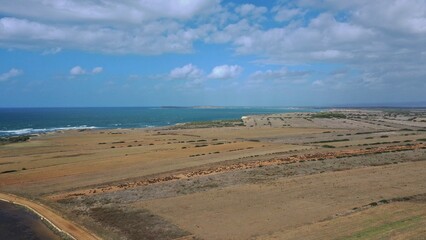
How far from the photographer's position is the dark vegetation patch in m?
23.6

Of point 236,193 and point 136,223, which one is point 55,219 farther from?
point 236,193

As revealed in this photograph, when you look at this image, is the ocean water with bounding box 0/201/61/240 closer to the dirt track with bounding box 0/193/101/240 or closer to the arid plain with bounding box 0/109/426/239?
the dirt track with bounding box 0/193/101/240

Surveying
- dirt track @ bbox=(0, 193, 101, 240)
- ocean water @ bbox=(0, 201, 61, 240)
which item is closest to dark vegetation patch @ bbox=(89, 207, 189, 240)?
dirt track @ bbox=(0, 193, 101, 240)

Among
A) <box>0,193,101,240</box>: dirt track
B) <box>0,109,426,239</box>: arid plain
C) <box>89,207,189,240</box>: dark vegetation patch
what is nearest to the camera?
<box>89,207,189,240</box>: dark vegetation patch

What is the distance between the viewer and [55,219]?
2731 cm

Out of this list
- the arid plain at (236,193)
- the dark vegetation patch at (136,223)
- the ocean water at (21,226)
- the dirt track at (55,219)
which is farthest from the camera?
the ocean water at (21,226)

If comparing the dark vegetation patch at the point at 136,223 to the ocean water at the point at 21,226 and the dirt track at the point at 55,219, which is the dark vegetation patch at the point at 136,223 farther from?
the ocean water at the point at 21,226

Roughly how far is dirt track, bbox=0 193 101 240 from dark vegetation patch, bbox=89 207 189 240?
158 centimetres

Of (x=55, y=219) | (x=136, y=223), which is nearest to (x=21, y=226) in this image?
(x=55, y=219)

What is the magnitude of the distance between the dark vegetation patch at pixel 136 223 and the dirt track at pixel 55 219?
158cm

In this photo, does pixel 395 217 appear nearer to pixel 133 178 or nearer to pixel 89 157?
pixel 133 178

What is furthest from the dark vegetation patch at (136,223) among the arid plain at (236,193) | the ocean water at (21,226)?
the ocean water at (21,226)

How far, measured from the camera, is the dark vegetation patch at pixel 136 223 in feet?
77.4

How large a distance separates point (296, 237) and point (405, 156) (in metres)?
31.2
